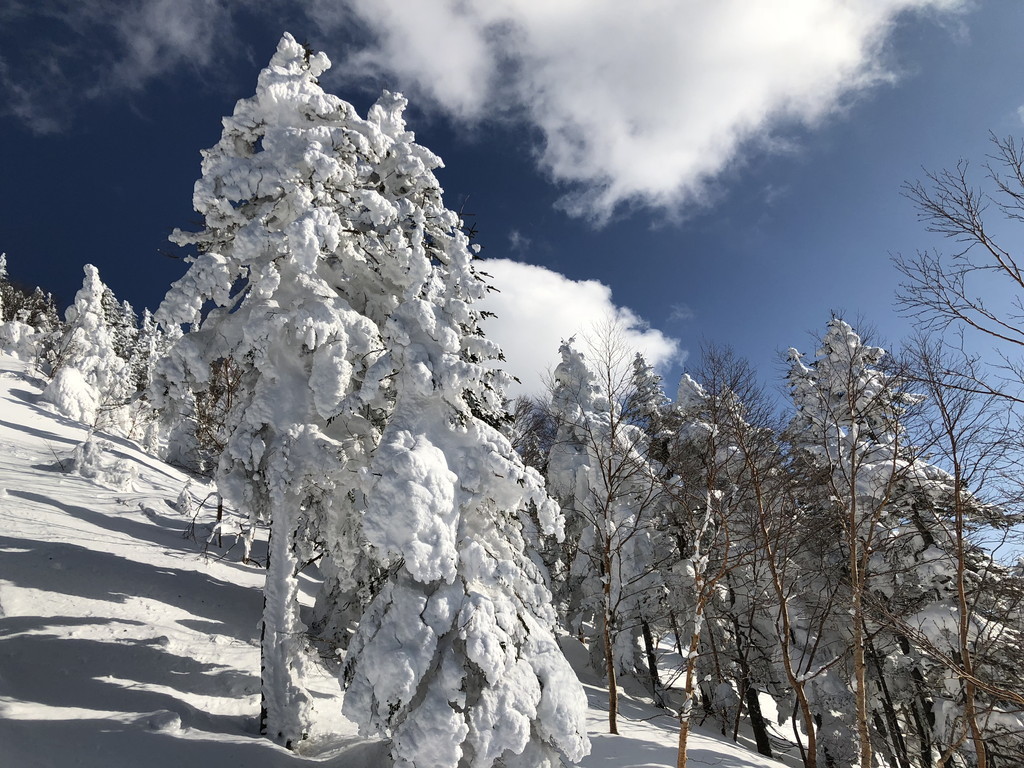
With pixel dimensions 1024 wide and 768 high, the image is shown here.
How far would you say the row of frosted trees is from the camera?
30.5 ft

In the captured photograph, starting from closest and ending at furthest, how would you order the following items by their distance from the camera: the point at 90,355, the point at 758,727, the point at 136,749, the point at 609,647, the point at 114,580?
the point at 136,749, the point at 114,580, the point at 609,647, the point at 758,727, the point at 90,355

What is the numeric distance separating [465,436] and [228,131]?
8313 millimetres

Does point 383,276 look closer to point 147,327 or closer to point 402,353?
point 402,353

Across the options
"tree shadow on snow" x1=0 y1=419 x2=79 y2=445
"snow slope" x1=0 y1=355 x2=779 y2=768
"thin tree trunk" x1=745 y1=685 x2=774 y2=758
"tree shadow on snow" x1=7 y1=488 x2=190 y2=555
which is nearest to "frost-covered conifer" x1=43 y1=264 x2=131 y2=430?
"tree shadow on snow" x1=0 y1=419 x2=79 y2=445

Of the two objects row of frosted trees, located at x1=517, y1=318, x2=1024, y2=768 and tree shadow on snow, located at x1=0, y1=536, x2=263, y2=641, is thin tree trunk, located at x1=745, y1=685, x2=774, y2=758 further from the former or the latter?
tree shadow on snow, located at x1=0, y1=536, x2=263, y2=641

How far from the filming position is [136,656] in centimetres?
945

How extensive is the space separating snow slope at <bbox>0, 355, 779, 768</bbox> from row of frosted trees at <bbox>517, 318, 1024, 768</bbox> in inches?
153

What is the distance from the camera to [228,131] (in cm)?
1034

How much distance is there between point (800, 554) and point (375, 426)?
662 inches

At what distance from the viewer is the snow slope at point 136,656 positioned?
24.9 ft

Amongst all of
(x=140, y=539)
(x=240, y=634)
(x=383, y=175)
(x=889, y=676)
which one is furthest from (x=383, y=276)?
(x=889, y=676)

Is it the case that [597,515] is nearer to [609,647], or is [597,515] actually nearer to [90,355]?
[609,647]

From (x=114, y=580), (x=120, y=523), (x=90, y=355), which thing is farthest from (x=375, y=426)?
(x=90, y=355)

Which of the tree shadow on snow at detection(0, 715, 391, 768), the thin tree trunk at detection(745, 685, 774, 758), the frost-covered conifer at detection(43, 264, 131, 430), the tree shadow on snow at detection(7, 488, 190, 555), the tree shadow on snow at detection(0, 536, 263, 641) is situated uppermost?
the frost-covered conifer at detection(43, 264, 131, 430)
